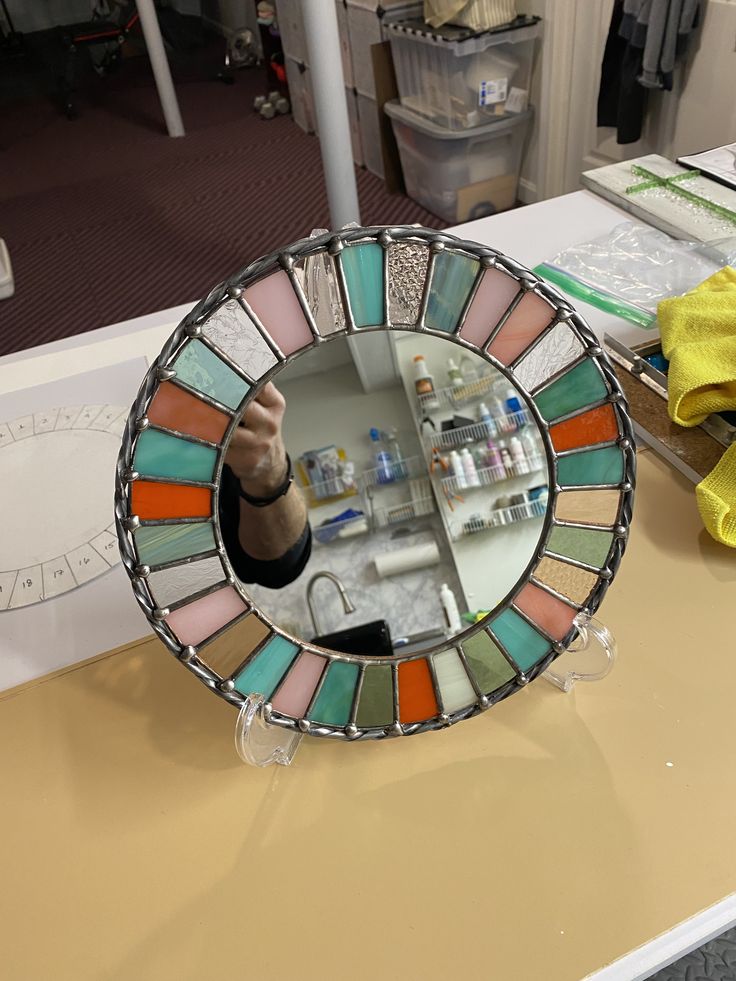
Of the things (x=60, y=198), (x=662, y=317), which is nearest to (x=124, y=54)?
(x=60, y=198)

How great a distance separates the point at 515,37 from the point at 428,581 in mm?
1724

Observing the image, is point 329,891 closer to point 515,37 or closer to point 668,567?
point 668,567

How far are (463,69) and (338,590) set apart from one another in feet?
5.51

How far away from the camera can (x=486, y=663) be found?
1.45 ft

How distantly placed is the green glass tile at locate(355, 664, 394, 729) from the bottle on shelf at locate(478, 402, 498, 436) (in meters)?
0.16

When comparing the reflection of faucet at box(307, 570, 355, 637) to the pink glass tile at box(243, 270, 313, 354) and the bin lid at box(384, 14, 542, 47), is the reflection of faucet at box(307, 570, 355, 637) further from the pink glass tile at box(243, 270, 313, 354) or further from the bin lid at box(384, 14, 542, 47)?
the bin lid at box(384, 14, 542, 47)

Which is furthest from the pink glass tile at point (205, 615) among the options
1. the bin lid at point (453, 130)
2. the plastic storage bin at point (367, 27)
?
the plastic storage bin at point (367, 27)

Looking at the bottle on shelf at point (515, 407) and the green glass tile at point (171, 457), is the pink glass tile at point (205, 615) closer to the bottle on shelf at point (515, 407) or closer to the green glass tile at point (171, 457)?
the green glass tile at point (171, 457)

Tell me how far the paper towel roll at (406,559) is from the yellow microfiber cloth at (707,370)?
0.78 feet

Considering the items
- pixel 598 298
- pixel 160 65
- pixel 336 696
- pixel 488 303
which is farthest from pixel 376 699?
pixel 160 65

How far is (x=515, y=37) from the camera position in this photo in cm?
172

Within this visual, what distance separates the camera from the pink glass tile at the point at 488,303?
15.3 inches

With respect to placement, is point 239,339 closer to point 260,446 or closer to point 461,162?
point 260,446

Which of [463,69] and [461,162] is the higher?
[463,69]
